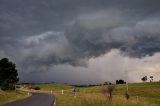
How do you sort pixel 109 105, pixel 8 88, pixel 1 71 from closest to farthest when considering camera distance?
pixel 109 105 < pixel 8 88 < pixel 1 71

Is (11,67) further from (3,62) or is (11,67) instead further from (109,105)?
(109,105)

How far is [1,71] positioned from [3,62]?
316 centimetres

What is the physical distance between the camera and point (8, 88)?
8981 cm

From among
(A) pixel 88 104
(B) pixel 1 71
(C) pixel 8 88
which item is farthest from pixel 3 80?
(A) pixel 88 104

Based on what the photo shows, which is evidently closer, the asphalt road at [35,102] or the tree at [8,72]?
the asphalt road at [35,102]

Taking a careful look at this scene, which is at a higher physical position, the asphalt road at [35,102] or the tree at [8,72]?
the tree at [8,72]

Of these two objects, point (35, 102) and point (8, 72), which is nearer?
point (35, 102)

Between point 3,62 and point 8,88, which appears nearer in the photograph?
point 8,88

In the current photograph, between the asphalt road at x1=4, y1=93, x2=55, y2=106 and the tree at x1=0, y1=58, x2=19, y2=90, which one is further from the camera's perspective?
the tree at x1=0, y1=58, x2=19, y2=90

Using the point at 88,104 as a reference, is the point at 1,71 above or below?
above

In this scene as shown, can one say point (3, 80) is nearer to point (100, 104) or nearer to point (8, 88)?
point (8, 88)

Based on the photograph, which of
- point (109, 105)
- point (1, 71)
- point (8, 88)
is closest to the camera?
point (109, 105)

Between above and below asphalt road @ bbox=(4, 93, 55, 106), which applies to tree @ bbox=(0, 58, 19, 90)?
above

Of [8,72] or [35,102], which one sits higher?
[8,72]
